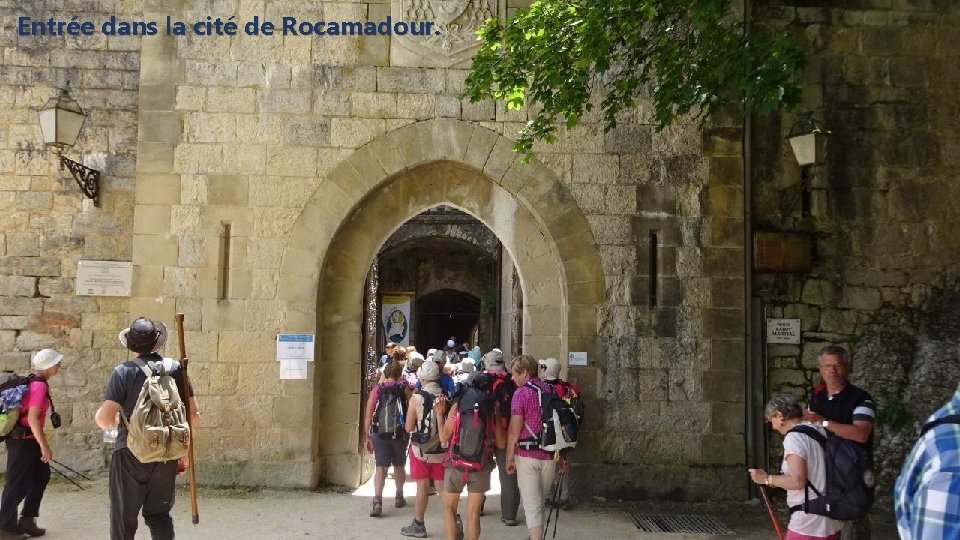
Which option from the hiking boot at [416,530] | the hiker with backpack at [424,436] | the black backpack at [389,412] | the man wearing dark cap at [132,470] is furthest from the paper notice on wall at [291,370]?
the man wearing dark cap at [132,470]

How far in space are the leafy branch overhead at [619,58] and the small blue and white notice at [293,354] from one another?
272 cm

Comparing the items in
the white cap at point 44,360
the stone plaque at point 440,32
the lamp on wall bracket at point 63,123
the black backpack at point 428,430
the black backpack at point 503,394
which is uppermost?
the stone plaque at point 440,32

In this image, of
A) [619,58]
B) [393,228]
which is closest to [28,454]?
[393,228]

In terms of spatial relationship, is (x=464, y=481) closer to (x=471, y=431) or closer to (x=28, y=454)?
(x=471, y=431)

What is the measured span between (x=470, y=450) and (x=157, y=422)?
6.29ft

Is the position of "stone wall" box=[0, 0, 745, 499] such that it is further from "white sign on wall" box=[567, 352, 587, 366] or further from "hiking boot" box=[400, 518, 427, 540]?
"hiking boot" box=[400, 518, 427, 540]

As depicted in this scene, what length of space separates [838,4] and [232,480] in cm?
751

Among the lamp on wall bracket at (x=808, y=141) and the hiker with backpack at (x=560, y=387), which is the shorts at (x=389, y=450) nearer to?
the hiker with backpack at (x=560, y=387)

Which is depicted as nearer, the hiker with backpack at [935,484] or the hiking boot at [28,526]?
the hiker with backpack at [935,484]

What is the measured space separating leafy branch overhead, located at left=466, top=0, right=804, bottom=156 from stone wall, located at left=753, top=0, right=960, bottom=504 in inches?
64.9

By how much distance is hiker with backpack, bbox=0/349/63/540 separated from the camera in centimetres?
465

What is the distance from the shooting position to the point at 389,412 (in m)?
5.79

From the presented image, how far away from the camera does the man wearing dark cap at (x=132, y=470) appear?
3557 mm

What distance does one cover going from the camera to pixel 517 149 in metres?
5.71
